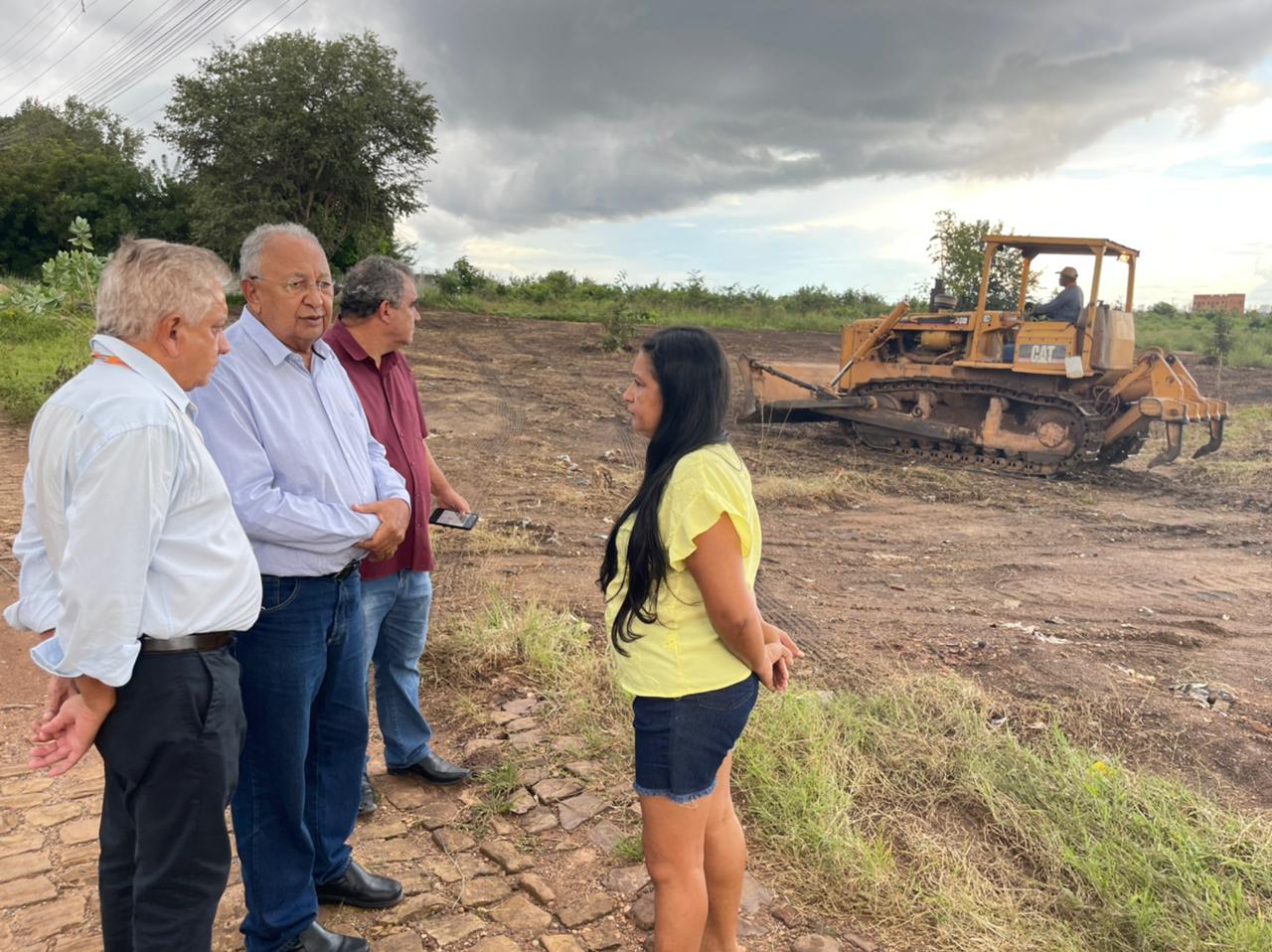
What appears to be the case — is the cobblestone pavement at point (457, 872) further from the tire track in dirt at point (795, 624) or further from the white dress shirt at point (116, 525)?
the tire track in dirt at point (795, 624)

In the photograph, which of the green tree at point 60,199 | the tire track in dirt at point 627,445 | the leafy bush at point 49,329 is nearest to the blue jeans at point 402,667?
the leafy bush at point 49,329

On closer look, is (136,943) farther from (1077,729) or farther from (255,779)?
(1077,729)

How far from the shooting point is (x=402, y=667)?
3266mm

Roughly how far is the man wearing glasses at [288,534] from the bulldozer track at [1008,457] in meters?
10.1

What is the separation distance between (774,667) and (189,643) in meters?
1.29

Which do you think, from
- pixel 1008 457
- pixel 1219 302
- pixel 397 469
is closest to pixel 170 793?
pixel 397 469

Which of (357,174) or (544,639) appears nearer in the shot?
(544,639)

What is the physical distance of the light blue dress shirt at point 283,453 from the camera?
2193 mm

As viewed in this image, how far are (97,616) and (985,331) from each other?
11591 millimetres

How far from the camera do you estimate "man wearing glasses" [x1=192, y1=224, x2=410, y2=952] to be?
2211 mm

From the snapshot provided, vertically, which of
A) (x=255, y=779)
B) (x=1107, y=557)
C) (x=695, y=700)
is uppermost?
A: (x=695, y=700)

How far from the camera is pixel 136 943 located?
6.18ft

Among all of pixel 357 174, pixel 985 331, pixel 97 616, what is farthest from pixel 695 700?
pixel 357 174

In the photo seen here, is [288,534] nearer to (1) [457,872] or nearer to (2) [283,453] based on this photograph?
(2) [283,453]
